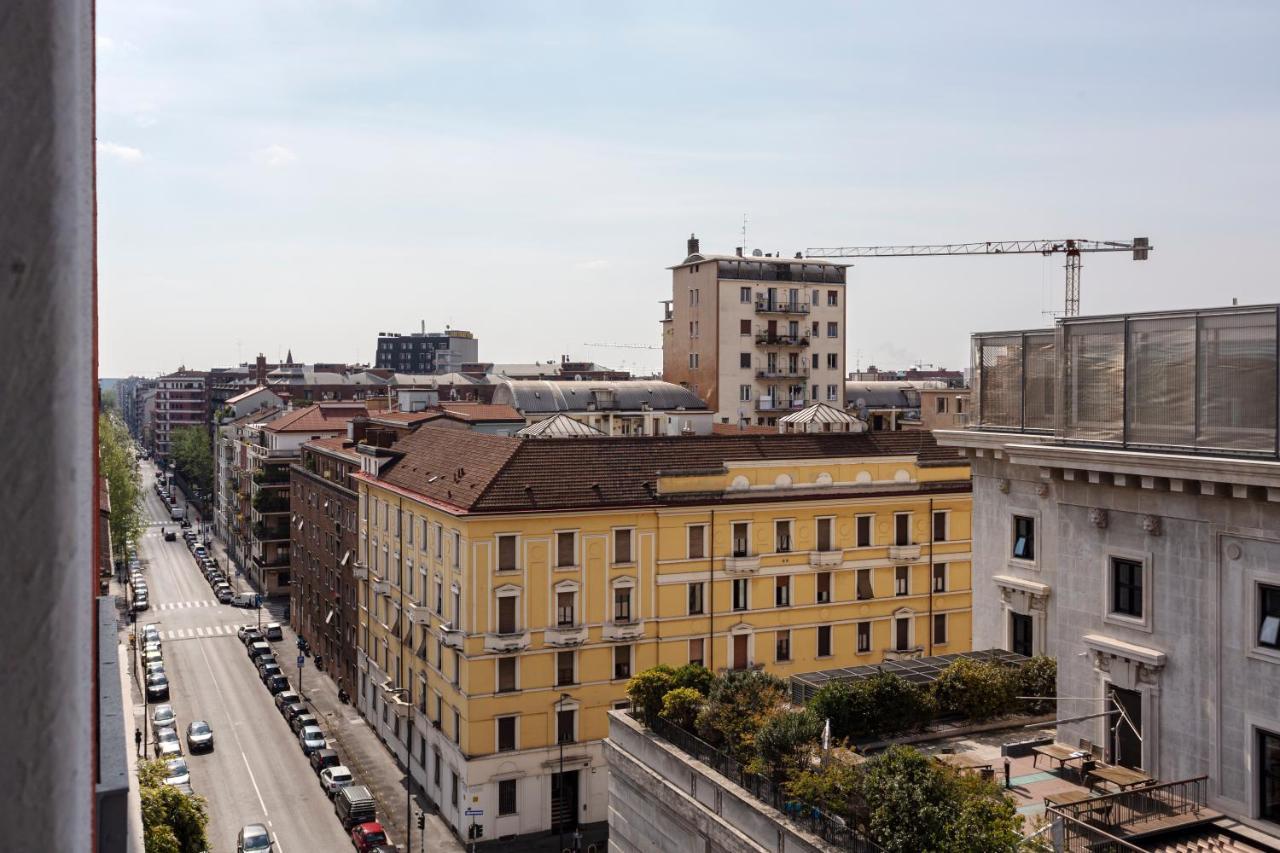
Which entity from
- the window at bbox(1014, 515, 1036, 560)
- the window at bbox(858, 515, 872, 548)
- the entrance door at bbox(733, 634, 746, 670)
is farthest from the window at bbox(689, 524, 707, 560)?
the window at bbox(1014, 515, 1036, 560)

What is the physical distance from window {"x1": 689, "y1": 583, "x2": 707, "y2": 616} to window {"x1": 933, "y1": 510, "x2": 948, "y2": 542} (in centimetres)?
1236

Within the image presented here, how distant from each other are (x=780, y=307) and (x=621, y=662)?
4959 cm

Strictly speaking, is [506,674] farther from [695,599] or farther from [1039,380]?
[1039,380]

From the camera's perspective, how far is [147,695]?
61.6 m

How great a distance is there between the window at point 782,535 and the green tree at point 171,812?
89.4ft

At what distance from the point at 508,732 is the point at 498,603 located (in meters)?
5.40

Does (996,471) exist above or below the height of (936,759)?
above

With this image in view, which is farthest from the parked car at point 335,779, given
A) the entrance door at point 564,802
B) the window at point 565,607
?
the window at point 565,607

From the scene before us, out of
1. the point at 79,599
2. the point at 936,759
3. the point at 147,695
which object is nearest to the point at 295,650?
the point at 147,695

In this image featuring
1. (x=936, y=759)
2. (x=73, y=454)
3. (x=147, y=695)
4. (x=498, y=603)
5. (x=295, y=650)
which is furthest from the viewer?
(x=295, y=650)

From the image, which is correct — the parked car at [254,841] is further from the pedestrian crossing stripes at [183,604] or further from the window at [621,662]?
the pedestrian crossing stripes at [183,604]

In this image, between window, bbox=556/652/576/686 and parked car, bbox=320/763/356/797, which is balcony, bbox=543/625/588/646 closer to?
window, bbox=556/652/576/686

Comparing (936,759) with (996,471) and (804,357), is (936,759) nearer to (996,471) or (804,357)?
(996,471)

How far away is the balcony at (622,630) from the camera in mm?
45125
